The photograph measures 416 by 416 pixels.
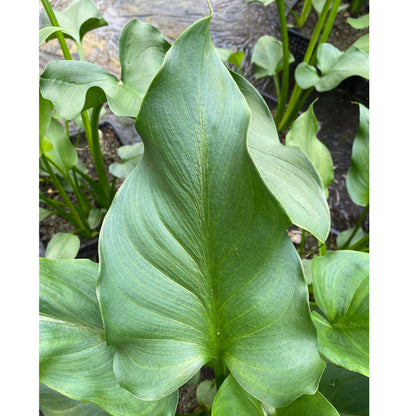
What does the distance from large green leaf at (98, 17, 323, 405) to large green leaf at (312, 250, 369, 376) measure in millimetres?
94

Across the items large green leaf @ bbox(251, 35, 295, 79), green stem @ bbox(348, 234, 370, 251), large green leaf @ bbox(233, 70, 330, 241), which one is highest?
large green leaf @ bbox(233, 70, 330, 241)

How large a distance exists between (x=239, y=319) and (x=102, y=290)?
125 millimetres

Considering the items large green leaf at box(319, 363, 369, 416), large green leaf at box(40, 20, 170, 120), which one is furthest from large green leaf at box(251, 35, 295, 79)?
large green leaf at box(319, 363, 369, 416)

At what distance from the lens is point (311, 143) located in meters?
0.64

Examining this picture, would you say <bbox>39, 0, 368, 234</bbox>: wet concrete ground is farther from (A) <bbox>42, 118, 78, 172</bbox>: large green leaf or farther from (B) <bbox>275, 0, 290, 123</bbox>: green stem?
(A) <bbox>42, 118, 78, 172</bbox>: large green leaf

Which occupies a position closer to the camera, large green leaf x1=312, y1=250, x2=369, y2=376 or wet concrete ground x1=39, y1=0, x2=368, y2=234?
large green leaf x1=312, y1=250, x2=369, y2=376

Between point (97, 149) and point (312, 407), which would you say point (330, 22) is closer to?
point (97, 149)

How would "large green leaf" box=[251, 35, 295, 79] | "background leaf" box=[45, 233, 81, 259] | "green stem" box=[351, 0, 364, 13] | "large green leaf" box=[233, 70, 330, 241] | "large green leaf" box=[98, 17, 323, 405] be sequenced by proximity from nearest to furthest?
"large green leaf" box=[98, 17, 323, 405]
"large green leaf" box=[233, 70, 330, 241]
"background leaf" box=[45, 233, 81, 259]
"large green leaf" box=[251, 35, 295, 79]
"green stem" box=[351, 0, 364, 13]

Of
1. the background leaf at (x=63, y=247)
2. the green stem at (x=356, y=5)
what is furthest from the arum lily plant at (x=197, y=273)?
the green stem at (x=356, y=5)

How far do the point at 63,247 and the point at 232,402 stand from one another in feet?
1.53

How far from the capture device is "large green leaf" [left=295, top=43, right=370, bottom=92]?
803mm

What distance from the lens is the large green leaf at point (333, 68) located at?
803mm

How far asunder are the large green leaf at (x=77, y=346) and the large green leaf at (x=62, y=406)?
0.09 metres

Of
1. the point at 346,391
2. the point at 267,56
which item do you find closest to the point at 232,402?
the point at 346,391
